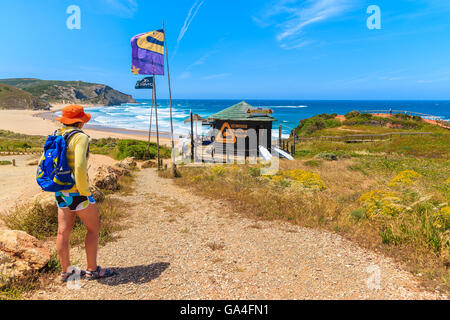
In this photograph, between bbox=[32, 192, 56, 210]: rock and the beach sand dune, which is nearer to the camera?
bbox=[32, 192, 56, 210]: rock

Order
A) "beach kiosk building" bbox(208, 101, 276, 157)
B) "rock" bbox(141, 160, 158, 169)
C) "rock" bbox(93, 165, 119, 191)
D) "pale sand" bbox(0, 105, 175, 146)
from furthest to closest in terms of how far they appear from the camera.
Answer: "pale sand" bbox(0, 105, 175, 146)
"beach kiosk building" bbox(208, 101, 276, 157)
"rock" bbox(141, 160, 158, 169)
"rock" bbox(93, 165, 119, 191)

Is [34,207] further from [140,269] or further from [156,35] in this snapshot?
[156,35]

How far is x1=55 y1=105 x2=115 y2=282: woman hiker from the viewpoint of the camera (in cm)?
299

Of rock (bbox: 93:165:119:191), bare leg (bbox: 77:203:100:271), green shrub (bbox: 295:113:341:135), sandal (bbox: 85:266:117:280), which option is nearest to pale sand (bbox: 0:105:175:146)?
green shrub (bbox: 295:113:341:135)

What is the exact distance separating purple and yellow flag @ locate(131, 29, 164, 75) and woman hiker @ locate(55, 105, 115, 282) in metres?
9.79

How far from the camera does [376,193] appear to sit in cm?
689

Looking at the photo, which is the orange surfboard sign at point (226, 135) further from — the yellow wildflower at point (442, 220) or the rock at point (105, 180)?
the yellow wildflower at point (442, 220)

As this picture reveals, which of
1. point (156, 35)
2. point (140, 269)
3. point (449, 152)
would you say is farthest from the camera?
point (449, 152)

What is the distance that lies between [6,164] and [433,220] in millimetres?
19187

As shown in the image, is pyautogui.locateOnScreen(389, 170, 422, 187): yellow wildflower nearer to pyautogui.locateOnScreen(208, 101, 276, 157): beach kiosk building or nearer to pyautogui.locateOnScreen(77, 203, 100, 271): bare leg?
pyautogui.locateOnScreen(77, 203, 100, 271): bare leg

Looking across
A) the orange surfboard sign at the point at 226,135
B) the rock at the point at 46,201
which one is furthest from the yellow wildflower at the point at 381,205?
the orange surfboard sign at the point at 226,135

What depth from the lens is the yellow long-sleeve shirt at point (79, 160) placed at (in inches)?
116

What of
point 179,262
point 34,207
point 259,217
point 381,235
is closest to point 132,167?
point 34,207

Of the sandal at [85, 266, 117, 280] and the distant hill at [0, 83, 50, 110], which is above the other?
the distant hill at [0, 83, 50, 110]
